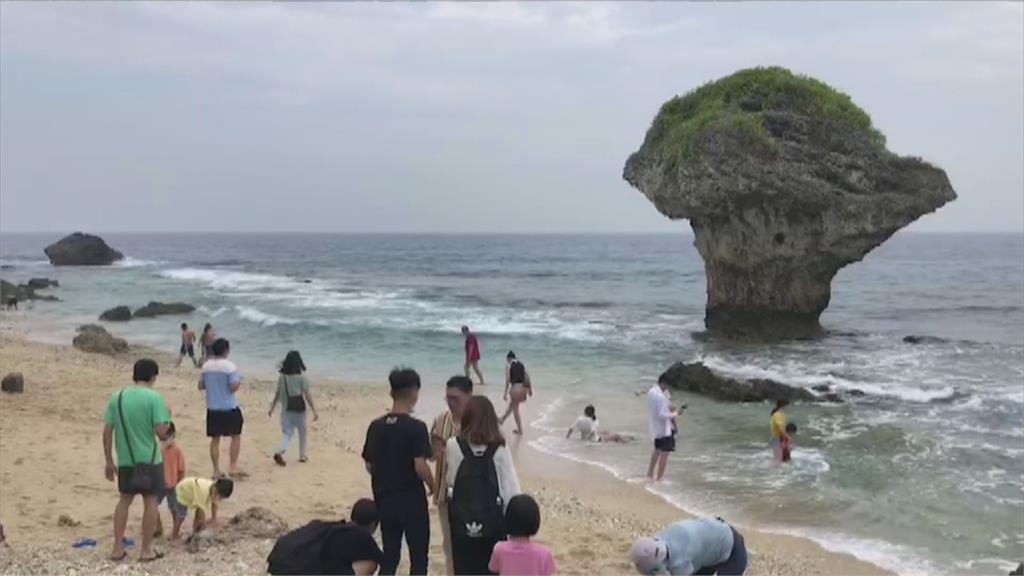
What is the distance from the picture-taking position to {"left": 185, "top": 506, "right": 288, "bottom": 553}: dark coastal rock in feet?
24.9

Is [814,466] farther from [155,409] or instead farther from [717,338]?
[717,338]

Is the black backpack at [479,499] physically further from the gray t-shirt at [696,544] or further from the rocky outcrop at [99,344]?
the rocky outcrop at [99,344]

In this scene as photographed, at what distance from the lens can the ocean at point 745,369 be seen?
11195mm

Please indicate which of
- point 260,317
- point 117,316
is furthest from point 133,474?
point 117,316

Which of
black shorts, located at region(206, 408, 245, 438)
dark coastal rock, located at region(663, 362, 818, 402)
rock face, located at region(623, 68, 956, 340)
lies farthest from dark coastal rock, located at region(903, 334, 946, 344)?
black shorts, located at region(206, 408, 245, 438)

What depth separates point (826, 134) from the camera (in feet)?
91.1

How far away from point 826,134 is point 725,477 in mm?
18256

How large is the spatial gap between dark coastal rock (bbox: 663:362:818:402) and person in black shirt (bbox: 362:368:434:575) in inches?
540

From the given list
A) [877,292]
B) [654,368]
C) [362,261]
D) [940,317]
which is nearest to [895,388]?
[654,368]

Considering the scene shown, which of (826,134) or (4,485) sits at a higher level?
(826,134)

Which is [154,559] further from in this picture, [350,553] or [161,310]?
[161,310]

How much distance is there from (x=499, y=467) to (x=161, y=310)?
36.5m

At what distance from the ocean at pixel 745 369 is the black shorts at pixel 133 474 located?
270 inches

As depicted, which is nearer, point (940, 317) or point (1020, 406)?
point (1020, 406)
